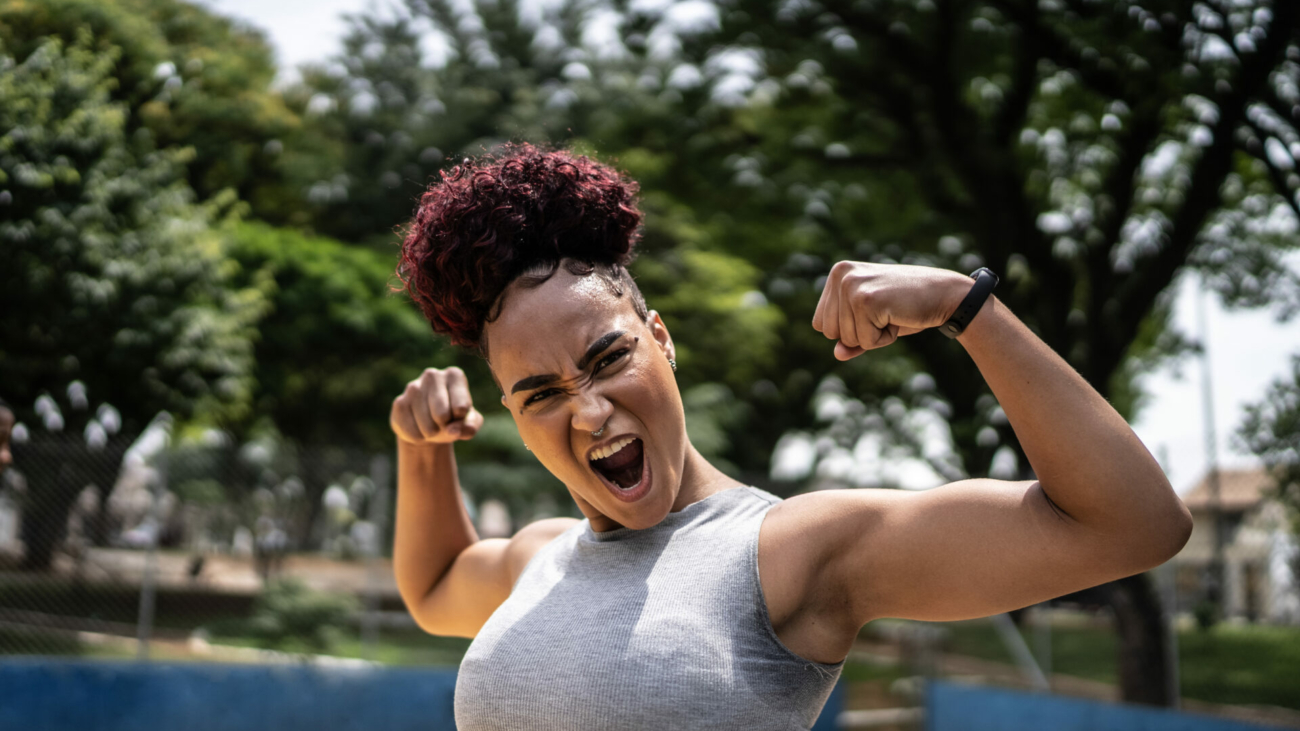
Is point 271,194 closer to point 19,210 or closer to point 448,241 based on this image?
point 19,210

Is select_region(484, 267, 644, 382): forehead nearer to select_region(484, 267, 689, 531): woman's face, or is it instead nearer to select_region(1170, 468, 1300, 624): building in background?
select_region(484, 267, 689, 531): woman's face

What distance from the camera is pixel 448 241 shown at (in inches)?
62.6

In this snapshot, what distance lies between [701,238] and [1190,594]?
8.42m

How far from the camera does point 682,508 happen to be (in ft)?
5.20

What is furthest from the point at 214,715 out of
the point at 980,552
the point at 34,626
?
the point at 980,552

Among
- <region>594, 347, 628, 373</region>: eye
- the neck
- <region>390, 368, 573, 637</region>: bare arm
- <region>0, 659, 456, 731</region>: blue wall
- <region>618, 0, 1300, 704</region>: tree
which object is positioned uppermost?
<region>594, 347, 628, 373</region>: eye

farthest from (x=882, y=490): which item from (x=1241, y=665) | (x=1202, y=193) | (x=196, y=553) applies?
(x=196, y=553)

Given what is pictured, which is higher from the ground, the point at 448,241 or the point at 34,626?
the point at 448,241

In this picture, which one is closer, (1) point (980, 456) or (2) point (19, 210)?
(2) point (19, 210)

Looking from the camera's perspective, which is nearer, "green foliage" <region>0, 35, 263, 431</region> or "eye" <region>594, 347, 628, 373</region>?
"eye" <region>594, 347, 628, 373</region>

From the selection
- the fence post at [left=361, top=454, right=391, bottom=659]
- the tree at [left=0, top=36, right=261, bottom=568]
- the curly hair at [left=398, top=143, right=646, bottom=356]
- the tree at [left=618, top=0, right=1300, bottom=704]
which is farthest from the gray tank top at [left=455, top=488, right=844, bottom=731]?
the fence post at [left=361, top=454, right=391, bottom=659]

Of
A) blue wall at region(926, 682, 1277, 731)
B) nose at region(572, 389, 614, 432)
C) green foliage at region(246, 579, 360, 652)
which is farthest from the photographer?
green foliage at region(246, 579, 360, 652)

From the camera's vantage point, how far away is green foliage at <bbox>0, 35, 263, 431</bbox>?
8250 millimetres

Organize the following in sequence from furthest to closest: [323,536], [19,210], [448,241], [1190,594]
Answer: [323,536] → [1190,594] → [19,210] → [448,241]
